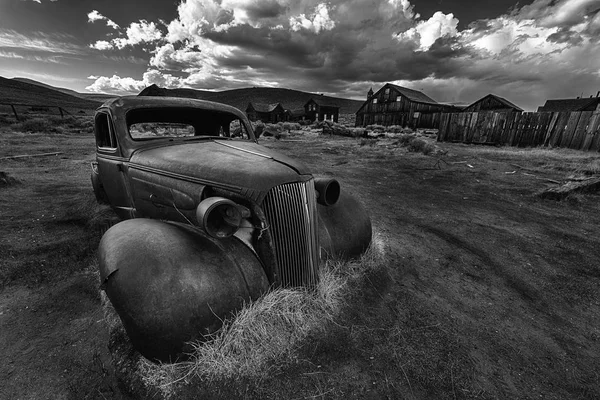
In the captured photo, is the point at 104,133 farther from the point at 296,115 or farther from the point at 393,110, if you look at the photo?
the point at 296,115

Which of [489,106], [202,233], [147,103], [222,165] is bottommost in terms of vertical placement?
[202,233]

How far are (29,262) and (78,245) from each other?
0.53 m

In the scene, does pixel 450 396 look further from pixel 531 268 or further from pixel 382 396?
pixel 531 268

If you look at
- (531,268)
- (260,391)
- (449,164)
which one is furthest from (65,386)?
(449,164)

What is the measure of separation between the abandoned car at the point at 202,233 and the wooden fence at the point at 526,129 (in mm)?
17921

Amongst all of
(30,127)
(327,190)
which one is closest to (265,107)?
(30,127)

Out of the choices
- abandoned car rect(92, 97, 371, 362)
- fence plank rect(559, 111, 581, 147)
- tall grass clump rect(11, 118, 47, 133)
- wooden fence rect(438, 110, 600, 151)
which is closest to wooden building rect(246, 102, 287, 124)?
tall grass clump rect(11, 118, 47, 133)

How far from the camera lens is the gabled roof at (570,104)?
3806 centimetres

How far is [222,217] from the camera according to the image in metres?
2.05

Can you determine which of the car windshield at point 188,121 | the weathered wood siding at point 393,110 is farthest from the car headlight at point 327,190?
the weathered wood siding at point 393,110

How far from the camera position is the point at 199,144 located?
10.2 feet

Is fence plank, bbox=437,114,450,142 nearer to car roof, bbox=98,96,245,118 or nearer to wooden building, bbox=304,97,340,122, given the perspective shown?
car roof, bbox=98,96,245,118

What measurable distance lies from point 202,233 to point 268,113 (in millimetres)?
56341

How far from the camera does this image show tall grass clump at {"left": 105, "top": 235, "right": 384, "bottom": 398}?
6.01 feet
